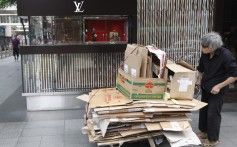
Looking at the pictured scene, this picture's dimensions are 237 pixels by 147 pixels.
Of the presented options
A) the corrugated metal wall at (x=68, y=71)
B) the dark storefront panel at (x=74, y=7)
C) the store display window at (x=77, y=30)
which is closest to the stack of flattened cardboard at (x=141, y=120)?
the corrugated metal wall at (x=68, y=71)

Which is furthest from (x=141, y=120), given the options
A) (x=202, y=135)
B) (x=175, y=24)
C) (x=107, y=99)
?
(x=175, y=24)

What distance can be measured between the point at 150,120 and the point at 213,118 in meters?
1.04

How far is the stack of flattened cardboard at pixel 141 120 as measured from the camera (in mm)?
4102

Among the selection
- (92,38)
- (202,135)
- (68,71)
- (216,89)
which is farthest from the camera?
(92,38)

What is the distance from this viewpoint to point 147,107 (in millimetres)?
4117

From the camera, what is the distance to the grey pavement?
4906 millimetres

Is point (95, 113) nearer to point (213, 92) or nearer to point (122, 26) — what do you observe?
point (213, 92)

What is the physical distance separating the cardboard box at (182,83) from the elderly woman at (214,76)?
0.39 metres

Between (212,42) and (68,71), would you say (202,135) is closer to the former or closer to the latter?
(212,42)

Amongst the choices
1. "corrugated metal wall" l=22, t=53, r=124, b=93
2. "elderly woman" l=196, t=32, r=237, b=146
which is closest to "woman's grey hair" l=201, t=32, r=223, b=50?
"elderly woman" l=196, t=32, r=237, b=146

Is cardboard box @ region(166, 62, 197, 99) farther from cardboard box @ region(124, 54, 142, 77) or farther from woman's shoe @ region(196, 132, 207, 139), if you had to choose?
woman's shoe @ region(196, 132, 207, 139)

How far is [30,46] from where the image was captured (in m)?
6.42

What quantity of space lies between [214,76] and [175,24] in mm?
2658

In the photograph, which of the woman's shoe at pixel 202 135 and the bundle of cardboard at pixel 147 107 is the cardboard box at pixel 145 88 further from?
the woman's shoe at pixel 202 135
